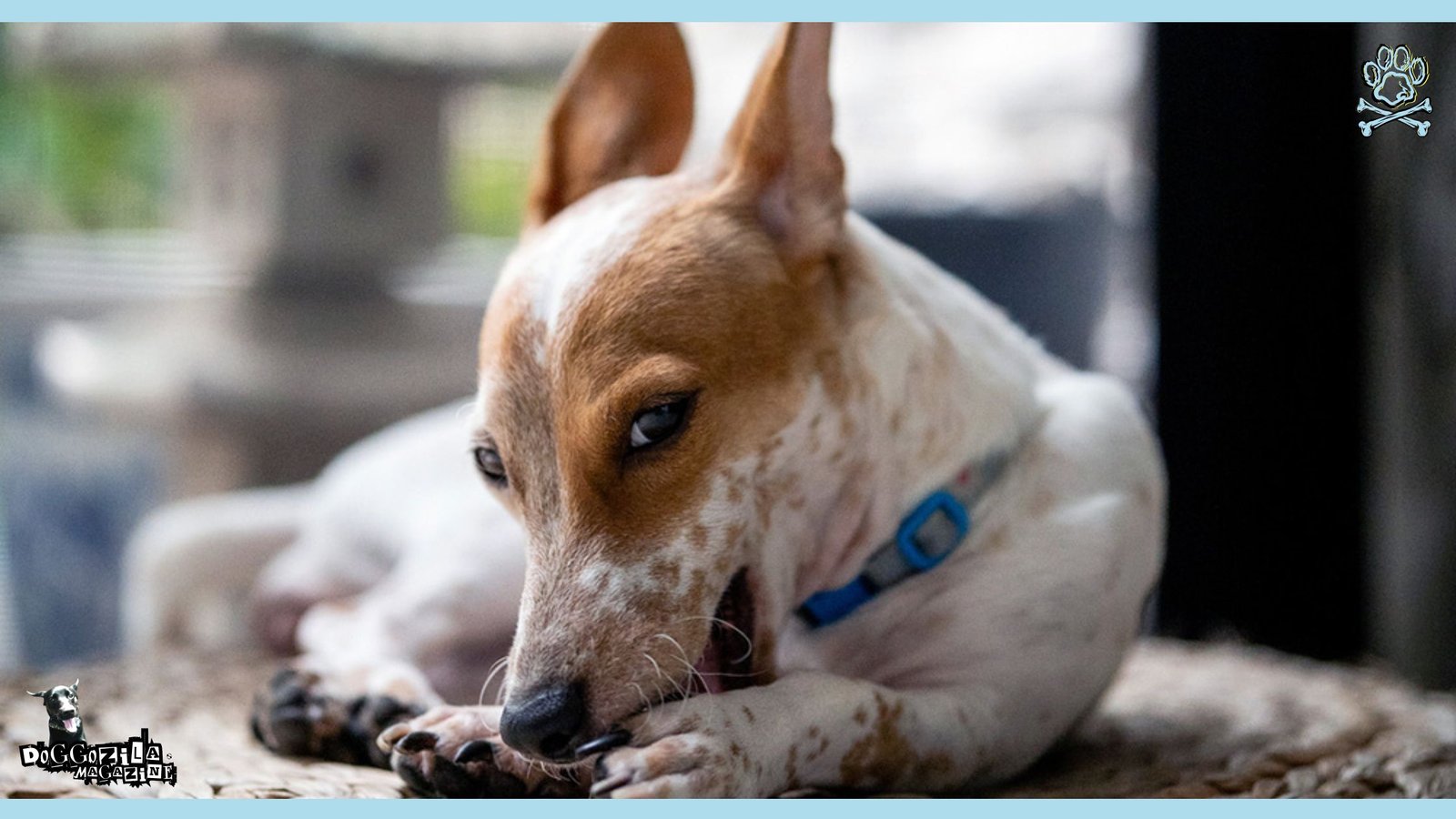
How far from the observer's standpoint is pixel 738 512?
138cm

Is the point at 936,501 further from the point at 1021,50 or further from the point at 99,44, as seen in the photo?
the point at 99,44

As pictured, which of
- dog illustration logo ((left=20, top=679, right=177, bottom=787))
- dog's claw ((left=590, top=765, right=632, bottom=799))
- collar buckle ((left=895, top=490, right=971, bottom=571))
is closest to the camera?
dog's claw ((left=590, top=765, right=632, bottom=799))

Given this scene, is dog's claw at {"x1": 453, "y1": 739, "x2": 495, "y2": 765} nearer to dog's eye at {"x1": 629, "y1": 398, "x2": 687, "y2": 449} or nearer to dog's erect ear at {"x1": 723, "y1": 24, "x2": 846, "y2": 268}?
dog's eye at {"x1": 629, "y1": 398, "x2": 687, "y2": 449}

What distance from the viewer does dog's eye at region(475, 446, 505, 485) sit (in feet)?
4.70

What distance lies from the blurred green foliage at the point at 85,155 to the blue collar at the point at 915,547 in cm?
145

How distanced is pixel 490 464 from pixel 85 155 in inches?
53.0

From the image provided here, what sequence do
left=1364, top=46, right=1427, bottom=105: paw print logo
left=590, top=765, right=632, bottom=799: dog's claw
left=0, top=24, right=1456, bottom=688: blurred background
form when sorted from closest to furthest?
left=590, top=765, right=632, bottom=799: dog's claw
left=1364, top=46, right=1427, bottom=105: paw print logo
left=0, top=24, right=1456, bottom=688: blurred background

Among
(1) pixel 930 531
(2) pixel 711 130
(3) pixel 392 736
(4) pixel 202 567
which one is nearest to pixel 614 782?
(3) pixel 392 736

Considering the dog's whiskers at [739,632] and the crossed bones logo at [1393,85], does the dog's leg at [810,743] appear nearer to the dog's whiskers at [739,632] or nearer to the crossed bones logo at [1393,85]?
the dog's whiskers at [739,632]

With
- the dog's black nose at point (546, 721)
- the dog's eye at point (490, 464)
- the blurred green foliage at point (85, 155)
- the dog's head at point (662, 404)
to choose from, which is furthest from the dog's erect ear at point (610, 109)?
the blurred green foliage at point (85, 155)

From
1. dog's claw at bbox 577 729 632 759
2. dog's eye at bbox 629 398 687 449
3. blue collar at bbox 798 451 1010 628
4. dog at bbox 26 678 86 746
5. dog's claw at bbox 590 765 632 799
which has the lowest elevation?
dog at bbox 26 678 86 746

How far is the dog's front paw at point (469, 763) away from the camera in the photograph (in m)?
1.30

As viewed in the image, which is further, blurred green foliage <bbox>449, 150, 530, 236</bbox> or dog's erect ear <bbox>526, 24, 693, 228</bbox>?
blurred green foliage <bbox>449, 150, 530, 236</bbox>

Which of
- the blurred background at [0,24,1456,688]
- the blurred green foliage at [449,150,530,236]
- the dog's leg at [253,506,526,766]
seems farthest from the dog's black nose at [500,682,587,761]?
the blurred green foliage at [449,150,530,236]
